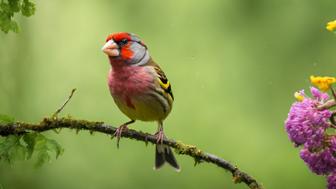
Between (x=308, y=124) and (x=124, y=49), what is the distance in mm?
2571

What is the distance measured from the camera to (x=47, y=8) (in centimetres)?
1158

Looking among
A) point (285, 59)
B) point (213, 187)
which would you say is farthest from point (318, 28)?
point (213, 187)

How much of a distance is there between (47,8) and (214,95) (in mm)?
2995

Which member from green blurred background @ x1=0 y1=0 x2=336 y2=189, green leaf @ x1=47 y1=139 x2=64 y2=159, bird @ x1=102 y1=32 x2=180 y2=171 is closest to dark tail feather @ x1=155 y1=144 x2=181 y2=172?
bird @ x1=102 y1=32 x2=180 y2=171

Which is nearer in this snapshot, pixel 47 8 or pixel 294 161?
pixel 294 161

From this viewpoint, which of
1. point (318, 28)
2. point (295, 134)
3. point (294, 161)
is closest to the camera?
point (295, 134)

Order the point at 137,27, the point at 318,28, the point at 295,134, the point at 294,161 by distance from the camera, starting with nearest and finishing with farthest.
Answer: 1. the point at 295,134
2. the point at 294,161
3. the point at 318,28
4. the point at 137,27

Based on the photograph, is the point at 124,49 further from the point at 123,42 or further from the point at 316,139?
the point at 316,139

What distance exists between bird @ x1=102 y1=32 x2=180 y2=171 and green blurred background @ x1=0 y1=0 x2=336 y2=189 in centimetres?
386

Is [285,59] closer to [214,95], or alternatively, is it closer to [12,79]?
[214,95]

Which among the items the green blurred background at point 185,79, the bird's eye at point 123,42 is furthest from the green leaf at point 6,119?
the green blurred background at point 185,79

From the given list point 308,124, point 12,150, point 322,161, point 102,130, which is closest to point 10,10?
point 12,150

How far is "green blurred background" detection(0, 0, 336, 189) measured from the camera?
9875 mm

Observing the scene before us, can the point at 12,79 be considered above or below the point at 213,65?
below
